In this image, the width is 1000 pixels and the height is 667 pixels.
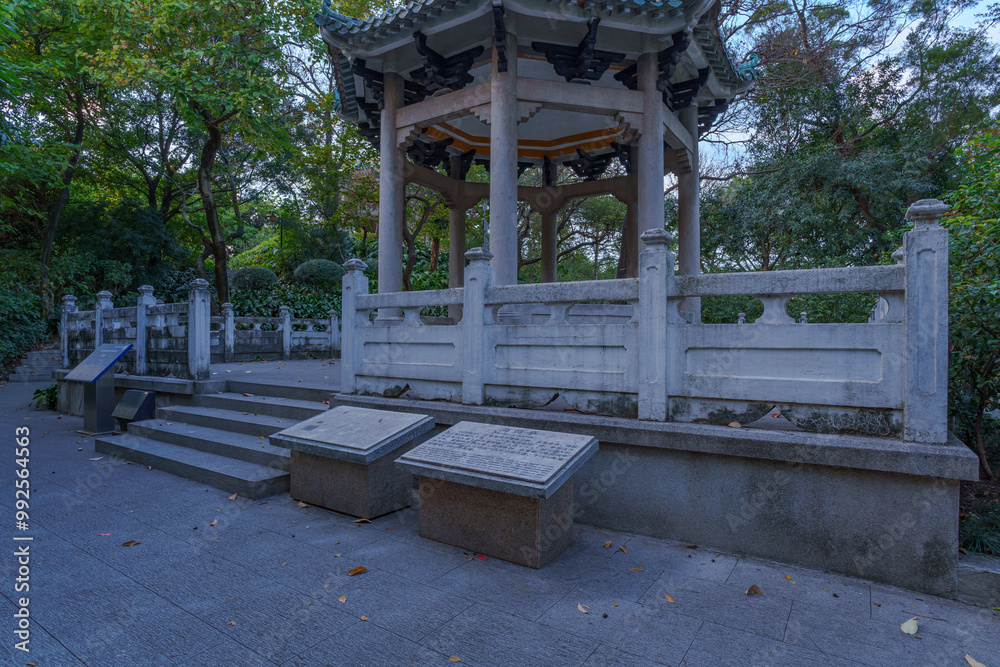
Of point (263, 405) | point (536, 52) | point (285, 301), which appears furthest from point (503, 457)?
Result: point (285, 301)

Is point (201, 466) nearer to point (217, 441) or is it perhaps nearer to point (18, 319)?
point (217, 441)

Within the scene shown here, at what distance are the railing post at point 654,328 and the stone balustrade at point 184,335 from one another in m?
6.69

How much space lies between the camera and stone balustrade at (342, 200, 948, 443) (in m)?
3.38

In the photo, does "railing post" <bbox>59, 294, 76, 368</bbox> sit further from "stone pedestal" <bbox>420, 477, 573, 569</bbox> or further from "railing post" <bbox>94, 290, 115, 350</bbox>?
"stone pedestal" <bbox>420, 477, 573, 569</bbox>

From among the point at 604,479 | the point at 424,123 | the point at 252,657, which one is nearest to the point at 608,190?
the point at 424,123

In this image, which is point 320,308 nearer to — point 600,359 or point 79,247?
point 79,247

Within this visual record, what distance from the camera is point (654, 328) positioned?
420 cm

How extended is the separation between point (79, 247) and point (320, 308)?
24.7 ft

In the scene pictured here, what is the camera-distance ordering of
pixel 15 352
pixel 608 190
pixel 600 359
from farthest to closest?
pixel 15 352 < pixel 608 190 < pixel 600 359

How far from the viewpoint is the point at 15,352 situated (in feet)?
47.7

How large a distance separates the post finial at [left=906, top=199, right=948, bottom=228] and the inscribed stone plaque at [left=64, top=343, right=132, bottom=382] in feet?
30.9

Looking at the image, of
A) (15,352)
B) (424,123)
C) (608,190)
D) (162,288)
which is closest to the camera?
(424,123)

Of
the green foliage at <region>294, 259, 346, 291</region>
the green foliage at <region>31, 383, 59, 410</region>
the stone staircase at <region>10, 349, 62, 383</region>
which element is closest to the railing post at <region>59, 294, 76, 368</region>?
the green foliage at <region>31, 383, 59, 410</region>

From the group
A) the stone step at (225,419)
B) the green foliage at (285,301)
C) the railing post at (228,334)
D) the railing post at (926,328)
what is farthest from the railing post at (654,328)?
the green foliage at (285,301)
